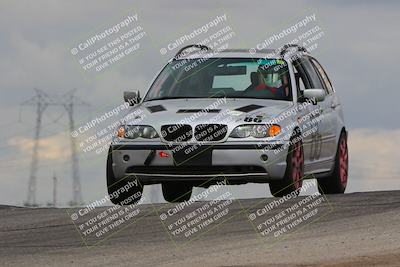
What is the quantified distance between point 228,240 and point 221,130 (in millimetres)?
3143

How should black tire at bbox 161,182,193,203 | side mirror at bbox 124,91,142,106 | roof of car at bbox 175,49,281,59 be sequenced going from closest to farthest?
side mirror at bbox 124,91,142,106 → roof of car at bbox 175,49,281,59 → black tire at bbox 161,182,193,203

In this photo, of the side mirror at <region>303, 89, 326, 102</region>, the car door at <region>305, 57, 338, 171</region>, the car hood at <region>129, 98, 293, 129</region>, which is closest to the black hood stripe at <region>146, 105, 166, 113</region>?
the car hood at <region>129, 98, 293, 129</region>

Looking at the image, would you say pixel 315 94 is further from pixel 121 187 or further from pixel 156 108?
pixel 121 187

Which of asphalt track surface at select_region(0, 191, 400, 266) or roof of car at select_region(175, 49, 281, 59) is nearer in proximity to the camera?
asphalt track surface at select_region(0, 191, 400, 266)

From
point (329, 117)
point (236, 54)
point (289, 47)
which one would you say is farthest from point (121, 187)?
point (329, 117)

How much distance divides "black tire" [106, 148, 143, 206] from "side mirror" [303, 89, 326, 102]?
2494mm

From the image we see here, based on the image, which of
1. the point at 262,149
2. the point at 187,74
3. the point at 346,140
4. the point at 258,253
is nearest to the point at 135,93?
the point at 187,74

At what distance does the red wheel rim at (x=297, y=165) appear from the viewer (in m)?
16.4

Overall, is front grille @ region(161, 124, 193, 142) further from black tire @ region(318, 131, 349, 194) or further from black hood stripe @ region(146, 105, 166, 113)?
black tire @ region(318, 131, 349, 194)

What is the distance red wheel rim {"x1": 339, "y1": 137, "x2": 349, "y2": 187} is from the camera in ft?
62.8

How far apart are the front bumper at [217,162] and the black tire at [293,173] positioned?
9cm

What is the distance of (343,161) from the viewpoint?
63.7ft

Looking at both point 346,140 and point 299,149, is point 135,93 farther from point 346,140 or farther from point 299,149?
point 346,140

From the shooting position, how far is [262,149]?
16094mm
